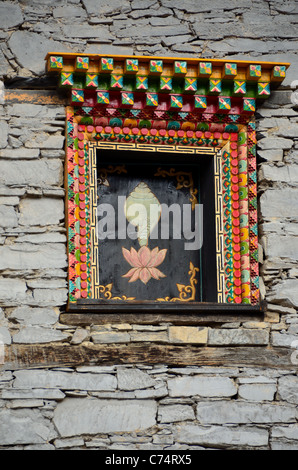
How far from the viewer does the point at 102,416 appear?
620 centimetres

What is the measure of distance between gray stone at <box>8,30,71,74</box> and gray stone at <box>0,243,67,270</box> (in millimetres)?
1217

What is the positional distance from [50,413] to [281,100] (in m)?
2.71

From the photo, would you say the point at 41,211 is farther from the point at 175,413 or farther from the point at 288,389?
the point at 288,389

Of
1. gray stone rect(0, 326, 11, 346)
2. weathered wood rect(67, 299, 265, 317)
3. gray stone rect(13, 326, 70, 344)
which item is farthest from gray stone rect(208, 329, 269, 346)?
gray stone rect(0, 326, 11, 346)

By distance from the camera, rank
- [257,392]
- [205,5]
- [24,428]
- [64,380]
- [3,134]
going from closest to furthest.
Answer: [24,428]
[64,380]
[257,392]
[3,134]
[205,5]

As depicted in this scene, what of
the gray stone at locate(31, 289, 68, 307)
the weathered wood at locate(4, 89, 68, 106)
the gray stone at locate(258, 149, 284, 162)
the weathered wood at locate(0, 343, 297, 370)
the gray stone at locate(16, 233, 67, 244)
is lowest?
the weathered wood at locate(0, 343, 297, 370)

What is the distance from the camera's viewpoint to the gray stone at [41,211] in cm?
643

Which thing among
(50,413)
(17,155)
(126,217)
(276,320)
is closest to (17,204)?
(17,155)

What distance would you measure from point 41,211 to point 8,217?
0.22 metres

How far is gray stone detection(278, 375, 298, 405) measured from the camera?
6.43 metres

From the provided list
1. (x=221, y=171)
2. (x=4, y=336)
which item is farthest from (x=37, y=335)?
(x=221, y=171)

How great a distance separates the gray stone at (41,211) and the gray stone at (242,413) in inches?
60.6

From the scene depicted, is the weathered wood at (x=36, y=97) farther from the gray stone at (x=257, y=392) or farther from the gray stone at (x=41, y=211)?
the gray stone at (x=257, y=392)

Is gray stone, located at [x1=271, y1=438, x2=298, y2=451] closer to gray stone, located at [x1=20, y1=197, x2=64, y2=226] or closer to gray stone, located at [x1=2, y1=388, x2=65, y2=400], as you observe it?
gray stone, located at [x1=2, y1=388, x2=65, y2=400]
